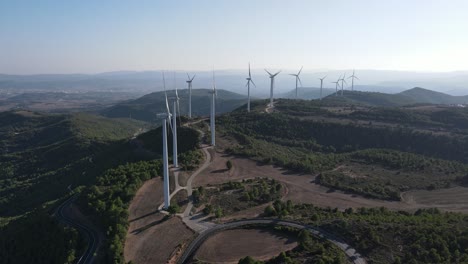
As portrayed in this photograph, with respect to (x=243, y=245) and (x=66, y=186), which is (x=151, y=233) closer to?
(x=243, y=245)

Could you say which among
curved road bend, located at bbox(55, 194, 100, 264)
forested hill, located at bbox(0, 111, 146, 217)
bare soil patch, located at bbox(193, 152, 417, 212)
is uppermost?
bare soil patch, located at bbox(193, 152, 417, 212)

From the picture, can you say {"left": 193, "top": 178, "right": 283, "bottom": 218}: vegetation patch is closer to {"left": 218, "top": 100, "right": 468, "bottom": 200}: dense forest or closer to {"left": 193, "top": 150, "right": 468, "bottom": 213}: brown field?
{"left": 193, "top": 150, "right": 468, "bottom": 213}: brown field

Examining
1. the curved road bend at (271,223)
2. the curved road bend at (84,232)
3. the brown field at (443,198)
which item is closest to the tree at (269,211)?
the curved road bend at (271,223)

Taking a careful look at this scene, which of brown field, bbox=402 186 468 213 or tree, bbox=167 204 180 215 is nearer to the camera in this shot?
tree, bbox=167 204 180 215

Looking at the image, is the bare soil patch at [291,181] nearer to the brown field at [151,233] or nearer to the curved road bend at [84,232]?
the brown field at [151,233]

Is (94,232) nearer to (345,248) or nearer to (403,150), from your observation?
(345,248)


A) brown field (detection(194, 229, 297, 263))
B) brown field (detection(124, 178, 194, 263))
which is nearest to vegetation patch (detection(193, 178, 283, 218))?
brown field (detection(124, 178, 194, 263))
